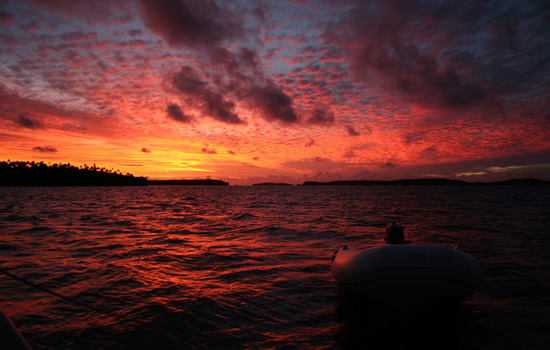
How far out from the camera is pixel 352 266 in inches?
224

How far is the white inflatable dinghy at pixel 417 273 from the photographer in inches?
192

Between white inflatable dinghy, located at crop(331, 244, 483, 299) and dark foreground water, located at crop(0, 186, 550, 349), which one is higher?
white inflatable dinghy, located at crop(331, 244, 483, 299)

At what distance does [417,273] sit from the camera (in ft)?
16.0

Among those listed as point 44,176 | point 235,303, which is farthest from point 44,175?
point 235,303

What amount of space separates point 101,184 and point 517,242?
224 metres

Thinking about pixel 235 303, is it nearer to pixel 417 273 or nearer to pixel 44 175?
pixel 417 273

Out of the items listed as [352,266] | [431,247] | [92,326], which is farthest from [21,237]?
[431,247]

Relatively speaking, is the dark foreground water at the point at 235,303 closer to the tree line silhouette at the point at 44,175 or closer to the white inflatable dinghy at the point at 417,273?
the white inflatable dinghy at the point at 417,273

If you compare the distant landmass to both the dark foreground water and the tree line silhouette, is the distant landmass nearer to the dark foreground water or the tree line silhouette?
the tree line silhouette

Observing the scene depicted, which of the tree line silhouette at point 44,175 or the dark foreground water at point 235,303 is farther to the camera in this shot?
the tree line silhouette at point 44,175

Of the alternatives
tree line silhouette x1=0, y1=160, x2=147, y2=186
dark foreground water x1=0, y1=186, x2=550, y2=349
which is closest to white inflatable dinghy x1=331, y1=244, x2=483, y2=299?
dark foreground water x1=0, y1=186, x2=550, y2=349

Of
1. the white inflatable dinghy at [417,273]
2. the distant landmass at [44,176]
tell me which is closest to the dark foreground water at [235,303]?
the white inflatable dinghy at [417,273]

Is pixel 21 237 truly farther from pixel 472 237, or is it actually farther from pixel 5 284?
pixel 472 237

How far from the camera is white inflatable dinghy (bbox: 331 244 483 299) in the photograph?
489 cm
